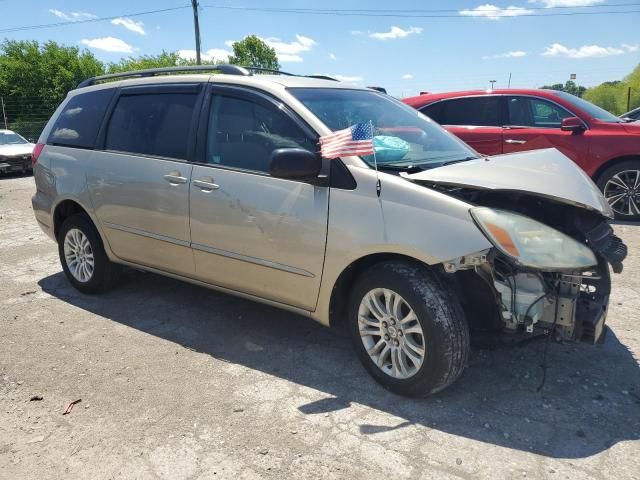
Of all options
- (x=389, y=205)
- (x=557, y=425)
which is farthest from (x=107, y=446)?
(x=557, y=425)

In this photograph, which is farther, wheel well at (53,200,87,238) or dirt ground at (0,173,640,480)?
wheel well at (53,200,87,238)

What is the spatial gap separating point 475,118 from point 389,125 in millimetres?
4498

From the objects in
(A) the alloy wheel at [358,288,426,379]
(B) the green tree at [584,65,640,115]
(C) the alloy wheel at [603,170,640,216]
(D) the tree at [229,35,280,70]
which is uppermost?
(D) the tree at [229,35,280,70]

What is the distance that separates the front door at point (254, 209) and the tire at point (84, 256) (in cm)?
130

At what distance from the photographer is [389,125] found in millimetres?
3795

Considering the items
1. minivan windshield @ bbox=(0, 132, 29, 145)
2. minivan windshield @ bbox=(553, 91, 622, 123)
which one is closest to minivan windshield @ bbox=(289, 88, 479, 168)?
minivan windshield @ bbox=(553, 91, 622, 123)

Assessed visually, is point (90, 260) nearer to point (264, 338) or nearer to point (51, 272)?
point (51, 272)

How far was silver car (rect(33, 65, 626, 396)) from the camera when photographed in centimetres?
282

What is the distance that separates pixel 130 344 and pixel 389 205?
2209mm

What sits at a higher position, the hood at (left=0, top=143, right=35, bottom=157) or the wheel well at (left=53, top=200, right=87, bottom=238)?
the hood at (left=0, top=143, right=35, bottom=157)

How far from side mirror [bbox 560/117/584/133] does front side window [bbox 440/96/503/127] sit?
33.3 inches

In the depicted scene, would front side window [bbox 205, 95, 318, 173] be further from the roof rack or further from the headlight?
the headlight

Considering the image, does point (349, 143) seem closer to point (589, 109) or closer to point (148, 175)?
point (148, 175)

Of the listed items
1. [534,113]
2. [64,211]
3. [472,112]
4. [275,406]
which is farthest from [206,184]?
[534,113]
